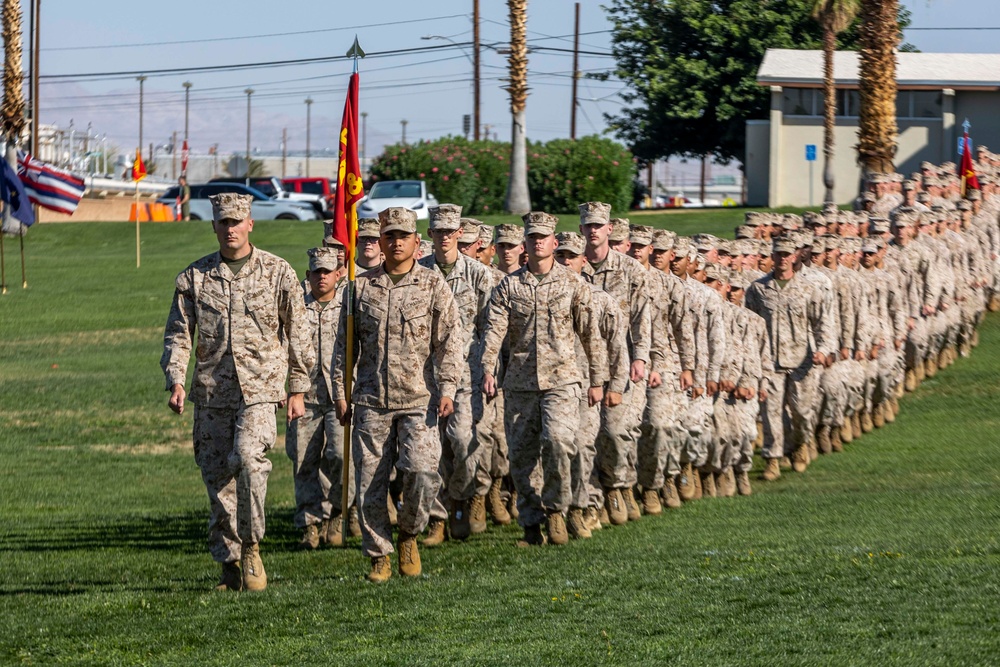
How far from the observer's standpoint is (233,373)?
9.59 meters

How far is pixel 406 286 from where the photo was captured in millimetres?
10102

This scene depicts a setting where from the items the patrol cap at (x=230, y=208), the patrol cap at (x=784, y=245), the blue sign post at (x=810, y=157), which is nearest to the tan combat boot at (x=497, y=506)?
the patrol cap at (x=230, y=208)

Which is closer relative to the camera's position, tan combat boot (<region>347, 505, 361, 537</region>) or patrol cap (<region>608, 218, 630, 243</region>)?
tan combat boot (<region>347, 505, 361, 537</region>)

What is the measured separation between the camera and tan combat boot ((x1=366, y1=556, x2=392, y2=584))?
993cm

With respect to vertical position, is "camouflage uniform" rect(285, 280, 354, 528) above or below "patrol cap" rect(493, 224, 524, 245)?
below

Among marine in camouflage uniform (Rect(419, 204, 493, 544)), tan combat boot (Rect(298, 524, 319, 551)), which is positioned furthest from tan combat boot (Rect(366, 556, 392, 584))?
marine in camouflage uniform (Rect(419, 204, 493, 544))

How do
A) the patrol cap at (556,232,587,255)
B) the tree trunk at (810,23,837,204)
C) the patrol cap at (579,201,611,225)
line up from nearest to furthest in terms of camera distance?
the patrol cap at (556,232,587,255) → the patrol cap at (579,201,611,225) → the tree trunk at (810,23,837,204)

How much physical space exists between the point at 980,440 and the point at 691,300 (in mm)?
5121

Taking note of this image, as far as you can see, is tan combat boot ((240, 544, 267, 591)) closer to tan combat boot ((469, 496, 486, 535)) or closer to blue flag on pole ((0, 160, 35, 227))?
tan combat boot ((469, 496, 486, 535))

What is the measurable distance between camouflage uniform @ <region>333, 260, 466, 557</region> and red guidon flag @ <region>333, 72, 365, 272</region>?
921mm

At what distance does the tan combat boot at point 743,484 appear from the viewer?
15.3m

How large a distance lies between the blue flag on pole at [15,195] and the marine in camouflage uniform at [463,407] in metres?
19.0

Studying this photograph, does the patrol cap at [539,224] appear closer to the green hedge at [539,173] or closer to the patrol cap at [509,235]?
the patrol cap at [509,235]

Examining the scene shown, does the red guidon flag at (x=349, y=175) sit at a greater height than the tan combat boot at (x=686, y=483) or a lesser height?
greater
